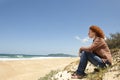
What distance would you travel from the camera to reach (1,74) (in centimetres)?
1648

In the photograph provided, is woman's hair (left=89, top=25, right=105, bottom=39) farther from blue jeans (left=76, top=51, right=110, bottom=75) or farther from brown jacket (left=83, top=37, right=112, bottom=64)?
blue jeans (left=76, top=51, right=110, bottom=75)

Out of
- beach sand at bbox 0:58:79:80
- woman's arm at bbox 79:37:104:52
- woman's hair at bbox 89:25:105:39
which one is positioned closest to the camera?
woman's arm at bbox 79:37:104:52

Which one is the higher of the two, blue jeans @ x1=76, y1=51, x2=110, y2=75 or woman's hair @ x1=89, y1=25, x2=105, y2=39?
woman's hair @ x1=89, y1=25, x2=105, y2=39

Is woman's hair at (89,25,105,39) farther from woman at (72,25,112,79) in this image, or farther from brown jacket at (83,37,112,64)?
brown jacket at (83,37,112,64)

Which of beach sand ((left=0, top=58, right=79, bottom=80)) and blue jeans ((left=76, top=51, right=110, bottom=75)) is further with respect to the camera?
beach sand ((left=0, top=58, right=79, bottom=80))

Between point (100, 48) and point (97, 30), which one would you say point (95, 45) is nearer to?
point (100, 48)

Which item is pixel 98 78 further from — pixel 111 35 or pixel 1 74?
pixel 1 74

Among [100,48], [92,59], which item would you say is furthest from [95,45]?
[92,59]

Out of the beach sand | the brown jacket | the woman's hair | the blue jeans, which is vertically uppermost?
the woman's hair

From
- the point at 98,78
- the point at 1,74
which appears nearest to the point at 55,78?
the point at 98,78

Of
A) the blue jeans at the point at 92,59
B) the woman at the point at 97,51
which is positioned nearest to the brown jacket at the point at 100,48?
the woman at the point at 97,51

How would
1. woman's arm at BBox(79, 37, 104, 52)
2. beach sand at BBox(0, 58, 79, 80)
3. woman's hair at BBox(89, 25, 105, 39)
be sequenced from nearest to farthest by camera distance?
woman's arm at BBox(79, 37, 104, 52), woman's hair at BBox(89, 25, 105, 39), beach sand at BBox(0, 58, 79, 80)

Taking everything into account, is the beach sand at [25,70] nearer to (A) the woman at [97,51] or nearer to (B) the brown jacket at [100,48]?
(A) the woman at [97,51]

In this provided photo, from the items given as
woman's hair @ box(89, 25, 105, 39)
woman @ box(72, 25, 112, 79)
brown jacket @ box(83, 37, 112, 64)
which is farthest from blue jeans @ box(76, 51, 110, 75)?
woman's hair @ box(89, 25, 105, 39)
